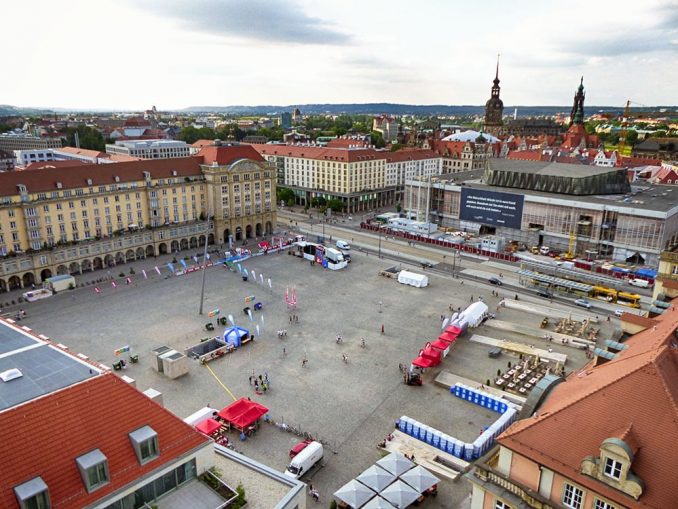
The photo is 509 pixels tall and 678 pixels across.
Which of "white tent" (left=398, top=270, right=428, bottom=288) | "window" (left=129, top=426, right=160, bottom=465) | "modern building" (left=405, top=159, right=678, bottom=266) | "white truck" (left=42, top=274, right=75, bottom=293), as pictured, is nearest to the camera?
"window" (left=129, top=426, right=160, bottom=465)

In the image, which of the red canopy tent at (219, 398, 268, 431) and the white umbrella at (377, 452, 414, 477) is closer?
the white umbrella at (377, 452, 414, 477)

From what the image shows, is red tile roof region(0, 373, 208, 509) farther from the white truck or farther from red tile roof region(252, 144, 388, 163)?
red tile roof region(252, 144, 388, 163)

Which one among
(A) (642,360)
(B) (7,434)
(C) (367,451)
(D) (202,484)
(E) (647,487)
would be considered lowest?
(C) (367,451)

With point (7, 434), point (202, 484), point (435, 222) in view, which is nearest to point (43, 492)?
point (7, 434)

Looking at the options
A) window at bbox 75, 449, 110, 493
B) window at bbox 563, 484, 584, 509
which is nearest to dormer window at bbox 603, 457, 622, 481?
window at bbox 563, 484, 584, 509

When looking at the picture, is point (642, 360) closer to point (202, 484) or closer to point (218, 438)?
point (202, 484)
